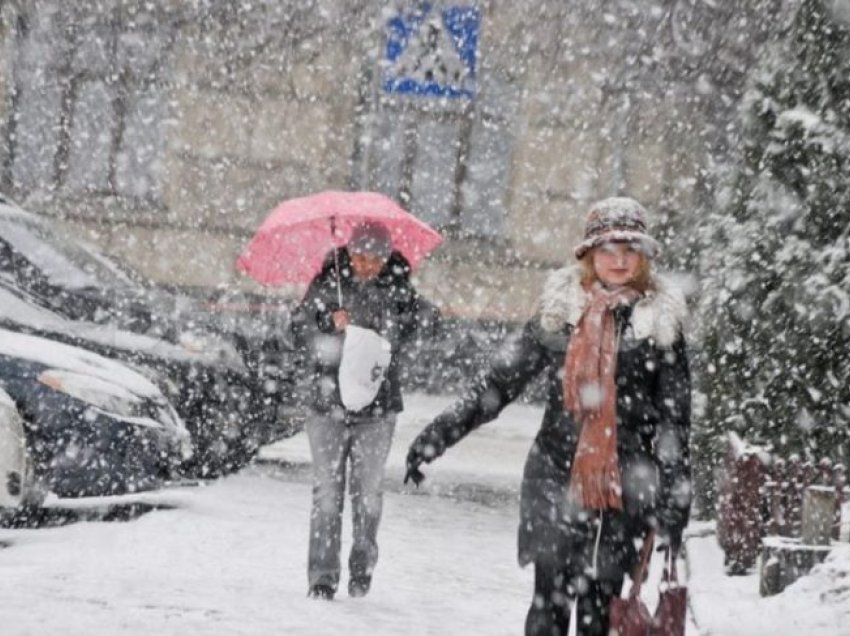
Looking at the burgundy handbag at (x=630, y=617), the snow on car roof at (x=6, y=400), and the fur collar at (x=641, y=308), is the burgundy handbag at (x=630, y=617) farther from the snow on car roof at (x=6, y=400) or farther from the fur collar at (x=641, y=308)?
Result: the snow on car roof at (x=6, y=400)

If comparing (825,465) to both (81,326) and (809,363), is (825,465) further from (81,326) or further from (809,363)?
(81,326)

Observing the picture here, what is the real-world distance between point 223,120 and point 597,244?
15547 millimetres

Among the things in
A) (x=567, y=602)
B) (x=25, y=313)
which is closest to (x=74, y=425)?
(x=25, y=313)

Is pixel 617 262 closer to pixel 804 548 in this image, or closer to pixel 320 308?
pixel 320 308

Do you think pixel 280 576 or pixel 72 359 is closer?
pixel 280 576

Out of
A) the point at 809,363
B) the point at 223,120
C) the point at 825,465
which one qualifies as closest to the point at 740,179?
the point at 809,363

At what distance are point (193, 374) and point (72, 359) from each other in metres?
1.55

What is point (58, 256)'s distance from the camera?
10742mm

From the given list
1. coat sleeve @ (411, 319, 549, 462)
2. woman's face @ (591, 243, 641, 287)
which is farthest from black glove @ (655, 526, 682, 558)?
woman's face @ (591, 243, 641, 287)

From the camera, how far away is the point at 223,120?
19.9 m

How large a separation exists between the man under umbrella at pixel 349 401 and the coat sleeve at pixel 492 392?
207 centimetres

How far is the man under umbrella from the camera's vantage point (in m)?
7.07

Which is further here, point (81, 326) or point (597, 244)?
point (81, 326)

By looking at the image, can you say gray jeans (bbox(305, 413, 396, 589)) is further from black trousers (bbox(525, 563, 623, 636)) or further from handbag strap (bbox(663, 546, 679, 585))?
handbag strap (bbox(663, 546, 679, 585))
